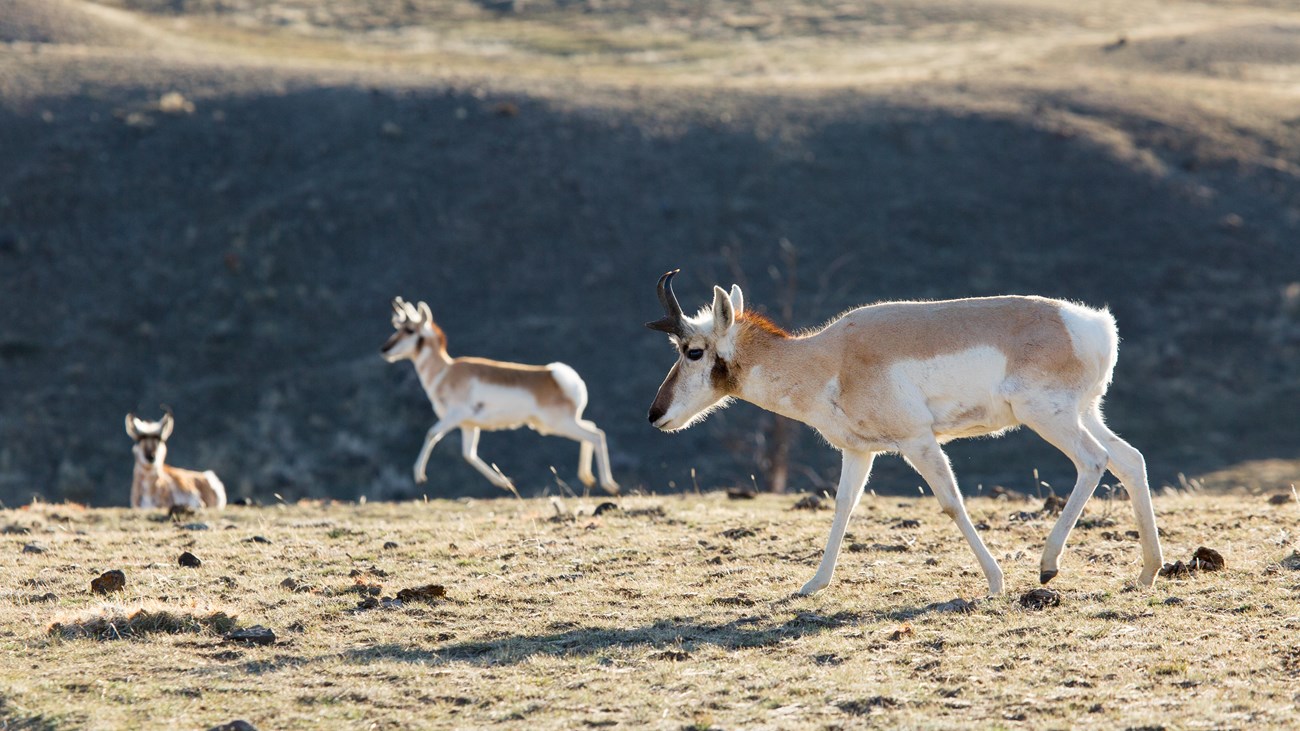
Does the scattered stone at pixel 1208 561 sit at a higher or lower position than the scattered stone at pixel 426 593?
higher

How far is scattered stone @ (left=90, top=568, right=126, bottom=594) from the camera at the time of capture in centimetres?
1051

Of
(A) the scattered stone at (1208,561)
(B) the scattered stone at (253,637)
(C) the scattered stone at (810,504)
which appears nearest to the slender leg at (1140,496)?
(A) the scattered stone at (1208,561)

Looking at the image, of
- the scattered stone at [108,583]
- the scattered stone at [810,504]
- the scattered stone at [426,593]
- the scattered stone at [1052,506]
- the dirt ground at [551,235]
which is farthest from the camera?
the dirt ground at [551,235]

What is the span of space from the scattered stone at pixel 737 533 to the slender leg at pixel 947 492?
9.73 ft

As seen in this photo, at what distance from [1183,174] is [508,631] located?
4287 cm

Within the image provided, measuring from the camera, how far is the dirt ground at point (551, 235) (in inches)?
1428

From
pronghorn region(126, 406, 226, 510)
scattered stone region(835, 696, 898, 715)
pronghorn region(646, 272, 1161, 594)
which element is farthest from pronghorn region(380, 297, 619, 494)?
scattered stone region(835, 696, 898, 715)

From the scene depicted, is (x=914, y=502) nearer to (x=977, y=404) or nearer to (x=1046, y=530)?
(x=1046, y=530)

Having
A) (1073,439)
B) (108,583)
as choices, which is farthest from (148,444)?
(1073,439)

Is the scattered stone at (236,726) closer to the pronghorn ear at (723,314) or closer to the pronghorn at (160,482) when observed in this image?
the pronghorn ear at (723,314)

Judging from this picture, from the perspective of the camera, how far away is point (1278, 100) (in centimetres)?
5281

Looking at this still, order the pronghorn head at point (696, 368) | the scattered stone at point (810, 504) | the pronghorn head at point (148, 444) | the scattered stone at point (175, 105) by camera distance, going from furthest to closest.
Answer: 1. the scattered stone at point (175, 105)
2. the pronghorn head at point (148, 444)
3. the scattered stone at point (810, 504)
4. the pronghorn head at point (696, 368)

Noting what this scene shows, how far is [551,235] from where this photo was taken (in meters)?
43.0

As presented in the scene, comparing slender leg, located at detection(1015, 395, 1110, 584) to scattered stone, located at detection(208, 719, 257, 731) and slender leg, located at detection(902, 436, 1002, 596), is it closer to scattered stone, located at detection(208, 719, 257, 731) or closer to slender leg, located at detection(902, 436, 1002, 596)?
slender leg, located at detection(902, 436, 1002, 596)
